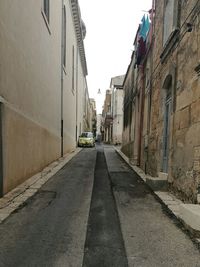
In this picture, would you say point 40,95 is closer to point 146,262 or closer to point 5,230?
point 5,230

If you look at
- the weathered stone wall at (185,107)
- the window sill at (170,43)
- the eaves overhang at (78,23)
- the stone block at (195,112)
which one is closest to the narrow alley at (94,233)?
the weathered stone wall at (185,107)

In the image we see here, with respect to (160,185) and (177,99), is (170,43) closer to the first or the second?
(177,99)

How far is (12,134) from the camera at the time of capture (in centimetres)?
743

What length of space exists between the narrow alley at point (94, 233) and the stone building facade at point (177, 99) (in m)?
0.91

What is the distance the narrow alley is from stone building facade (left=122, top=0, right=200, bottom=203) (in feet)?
3.00

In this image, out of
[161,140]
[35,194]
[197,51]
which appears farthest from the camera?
[161,140]

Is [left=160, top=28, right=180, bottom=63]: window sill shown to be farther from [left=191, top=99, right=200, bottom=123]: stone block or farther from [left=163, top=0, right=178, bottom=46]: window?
[left=191, top=99, right=200, bottom=123]: stone block

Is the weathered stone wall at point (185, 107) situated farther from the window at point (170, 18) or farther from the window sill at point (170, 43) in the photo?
the window at point (170, 18)

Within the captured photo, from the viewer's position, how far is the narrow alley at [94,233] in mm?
3531

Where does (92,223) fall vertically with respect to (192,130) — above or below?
below

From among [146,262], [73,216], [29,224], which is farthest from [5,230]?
[146,262]

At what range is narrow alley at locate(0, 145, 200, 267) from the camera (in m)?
3.53

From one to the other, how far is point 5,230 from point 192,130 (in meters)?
3.72

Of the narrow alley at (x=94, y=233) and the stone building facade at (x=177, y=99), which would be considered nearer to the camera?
the narrow alley at (x=94, y=233)
